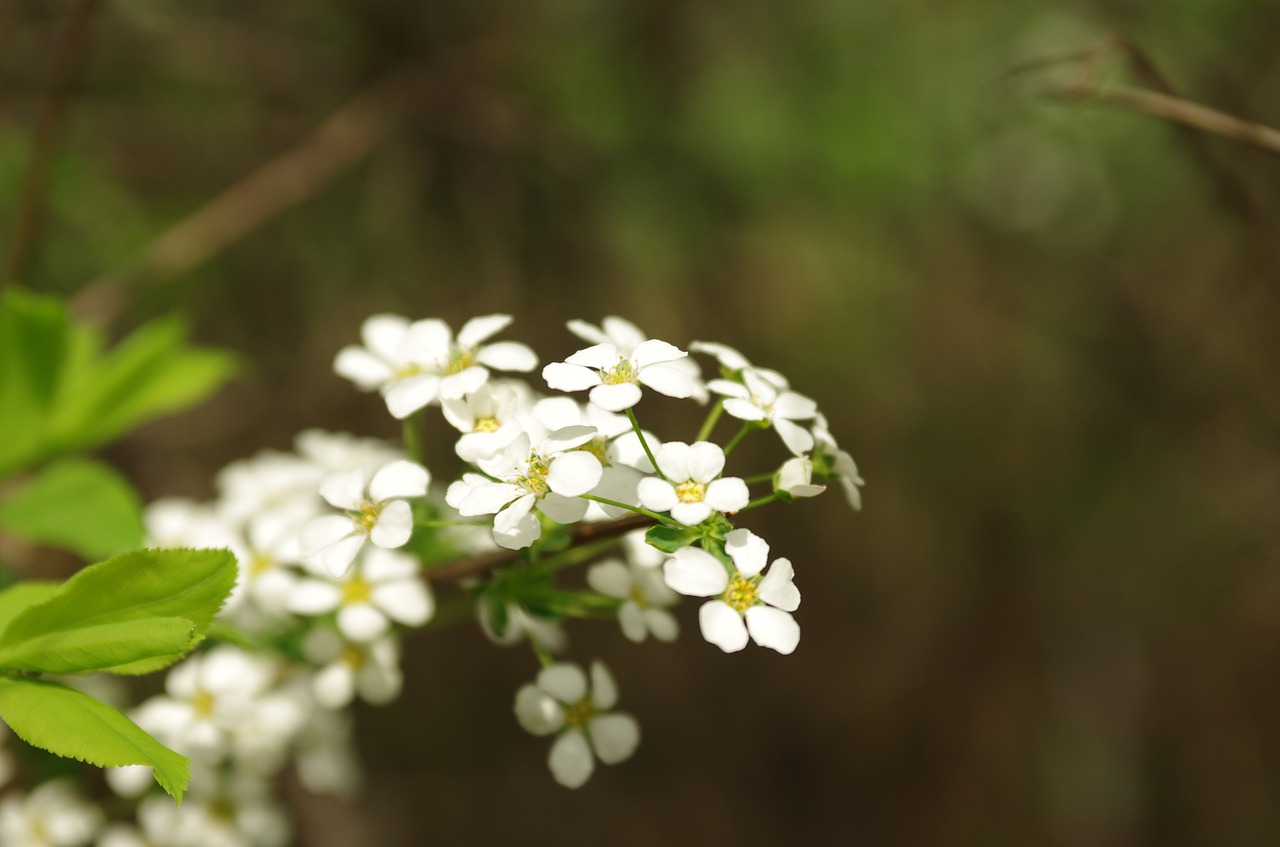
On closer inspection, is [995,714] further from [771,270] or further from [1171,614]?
[771,270]

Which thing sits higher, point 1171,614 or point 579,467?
point 579,467

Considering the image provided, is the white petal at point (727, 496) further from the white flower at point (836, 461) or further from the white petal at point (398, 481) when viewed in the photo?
the white petal at point (398, 481)

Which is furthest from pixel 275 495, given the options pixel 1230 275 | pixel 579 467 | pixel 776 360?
pixel 1230 275

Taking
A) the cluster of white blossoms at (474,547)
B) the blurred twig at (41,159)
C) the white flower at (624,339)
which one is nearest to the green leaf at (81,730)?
the cluster of white blossoms at (474,547)

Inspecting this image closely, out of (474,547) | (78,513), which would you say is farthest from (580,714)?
(78,513)

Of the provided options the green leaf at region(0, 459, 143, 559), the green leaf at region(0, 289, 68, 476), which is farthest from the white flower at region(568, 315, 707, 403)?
the green leaf at region(0, 289, 68, 476)

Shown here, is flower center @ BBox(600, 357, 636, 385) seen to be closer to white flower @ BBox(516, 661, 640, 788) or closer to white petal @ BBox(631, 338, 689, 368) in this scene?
white petal @ BBox(631, 338, 689, 368)
